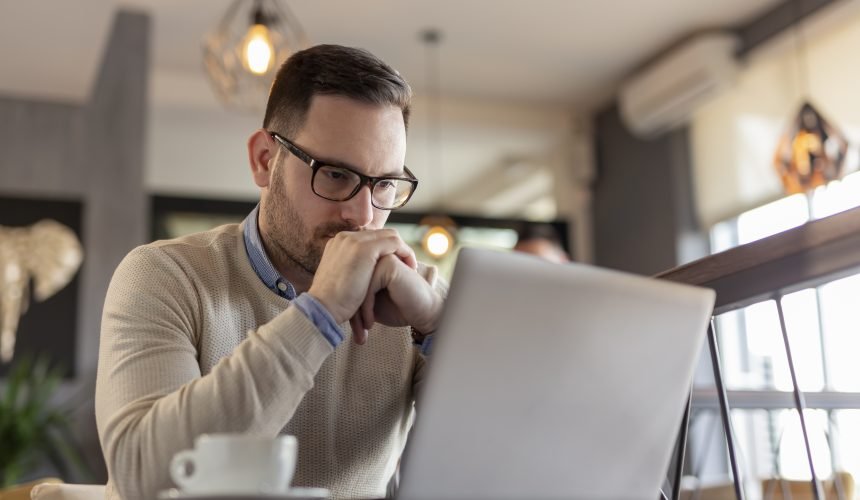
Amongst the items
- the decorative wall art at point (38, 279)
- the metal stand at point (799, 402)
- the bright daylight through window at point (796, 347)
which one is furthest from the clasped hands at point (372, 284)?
the decorative wall art at point (38, 279)

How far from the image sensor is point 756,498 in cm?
392

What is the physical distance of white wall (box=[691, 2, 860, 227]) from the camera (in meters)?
4.89

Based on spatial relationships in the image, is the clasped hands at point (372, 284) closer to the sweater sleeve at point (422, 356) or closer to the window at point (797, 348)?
the sweater sleeve at point (422, 356)

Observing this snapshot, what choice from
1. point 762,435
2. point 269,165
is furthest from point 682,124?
point 269,165

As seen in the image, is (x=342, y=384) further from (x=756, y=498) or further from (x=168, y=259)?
(x=756, y=498)

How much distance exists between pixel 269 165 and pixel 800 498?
201 centimetres

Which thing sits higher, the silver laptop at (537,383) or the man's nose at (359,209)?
the man's nose at (359,209)

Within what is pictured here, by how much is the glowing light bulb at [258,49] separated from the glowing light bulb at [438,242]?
2204 mm

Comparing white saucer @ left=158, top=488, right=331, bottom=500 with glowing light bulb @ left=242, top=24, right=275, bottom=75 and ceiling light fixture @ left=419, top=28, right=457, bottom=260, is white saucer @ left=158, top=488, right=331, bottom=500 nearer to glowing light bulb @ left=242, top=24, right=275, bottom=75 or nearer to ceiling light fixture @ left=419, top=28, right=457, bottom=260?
glowing light bulb @ left=242, top=24, right=275, bottom=75

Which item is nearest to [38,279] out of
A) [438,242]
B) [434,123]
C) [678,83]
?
[438,242]

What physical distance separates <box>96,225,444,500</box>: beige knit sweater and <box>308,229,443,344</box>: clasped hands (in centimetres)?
6

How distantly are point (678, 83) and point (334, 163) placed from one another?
4588mm

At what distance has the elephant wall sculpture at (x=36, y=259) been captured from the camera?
604cm

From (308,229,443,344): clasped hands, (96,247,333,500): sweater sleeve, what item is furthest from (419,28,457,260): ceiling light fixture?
(96,247,333,500): sweater sleeve
